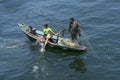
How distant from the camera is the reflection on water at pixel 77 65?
24720 millimetres

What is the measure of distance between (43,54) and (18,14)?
41.2 feet

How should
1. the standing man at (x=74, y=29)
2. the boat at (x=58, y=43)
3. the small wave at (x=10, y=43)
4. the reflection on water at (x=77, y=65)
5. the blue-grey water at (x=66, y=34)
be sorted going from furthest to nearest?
the small wave at (x=10, y=43), the boat at (x=58, y=43), the standing man at (x=74, y=29), the reflection on water at (x=77, y=65), the blue-grey water at (x=66, y=34)

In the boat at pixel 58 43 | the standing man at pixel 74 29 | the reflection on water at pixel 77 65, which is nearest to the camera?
the reflection on water at pixel 77 65

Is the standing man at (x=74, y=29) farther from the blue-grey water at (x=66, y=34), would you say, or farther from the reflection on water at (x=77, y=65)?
the reflection on water at (x=77, y=65)

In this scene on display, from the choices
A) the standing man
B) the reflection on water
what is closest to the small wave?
the standing man

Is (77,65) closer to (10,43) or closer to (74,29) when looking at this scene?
(74,29)

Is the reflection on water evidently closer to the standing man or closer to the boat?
the boat

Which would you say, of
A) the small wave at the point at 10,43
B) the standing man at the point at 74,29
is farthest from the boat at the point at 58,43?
the small wave at the point at 10,43

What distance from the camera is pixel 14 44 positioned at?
30453 mm

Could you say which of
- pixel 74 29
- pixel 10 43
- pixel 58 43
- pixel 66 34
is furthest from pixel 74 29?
pixel 10 43

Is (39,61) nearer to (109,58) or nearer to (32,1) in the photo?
(109,58)

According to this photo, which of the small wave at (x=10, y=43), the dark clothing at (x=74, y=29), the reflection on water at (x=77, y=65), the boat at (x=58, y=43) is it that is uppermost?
the dark clothing at (x=74, y=29)

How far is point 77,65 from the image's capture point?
2553 cm

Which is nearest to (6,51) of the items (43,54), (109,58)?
(43,54)
